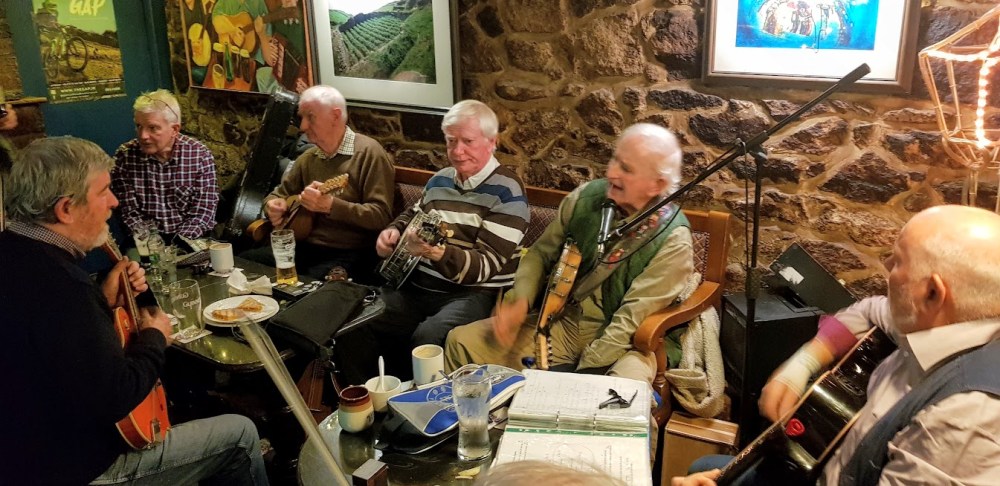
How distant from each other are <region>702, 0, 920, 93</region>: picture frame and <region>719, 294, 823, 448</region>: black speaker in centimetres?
80

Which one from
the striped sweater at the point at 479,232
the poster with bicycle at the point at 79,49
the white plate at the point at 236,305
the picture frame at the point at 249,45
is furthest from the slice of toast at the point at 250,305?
the poster with bicycle at the point at 79,49

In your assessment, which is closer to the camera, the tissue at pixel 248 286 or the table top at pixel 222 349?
the table top at pixel 222 349

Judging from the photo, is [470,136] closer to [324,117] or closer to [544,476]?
[324,117]

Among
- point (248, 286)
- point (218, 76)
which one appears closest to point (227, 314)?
point (248, 286)

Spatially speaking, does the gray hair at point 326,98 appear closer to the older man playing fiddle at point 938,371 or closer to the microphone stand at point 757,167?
the microphone stand at point 757,167

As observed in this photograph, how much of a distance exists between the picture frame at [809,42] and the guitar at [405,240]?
46.0 inches

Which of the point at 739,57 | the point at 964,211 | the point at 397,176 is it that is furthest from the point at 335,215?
the point at 964,211

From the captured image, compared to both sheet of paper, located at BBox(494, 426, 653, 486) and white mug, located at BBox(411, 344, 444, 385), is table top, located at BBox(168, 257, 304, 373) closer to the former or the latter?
white mug, located at BBox(411, 344, 444, 385)

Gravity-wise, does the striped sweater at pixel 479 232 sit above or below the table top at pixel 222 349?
above

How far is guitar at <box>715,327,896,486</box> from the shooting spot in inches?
60.2

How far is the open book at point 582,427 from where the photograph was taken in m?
1.48

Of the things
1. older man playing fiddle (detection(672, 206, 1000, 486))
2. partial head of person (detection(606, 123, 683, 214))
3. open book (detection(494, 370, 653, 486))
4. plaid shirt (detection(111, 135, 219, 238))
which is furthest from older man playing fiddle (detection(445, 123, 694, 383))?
plaid shirt (detection(111, 135, 219, 238))

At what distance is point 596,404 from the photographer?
1646 millimetres

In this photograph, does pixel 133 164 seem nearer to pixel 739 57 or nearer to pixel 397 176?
pixel 397 176
